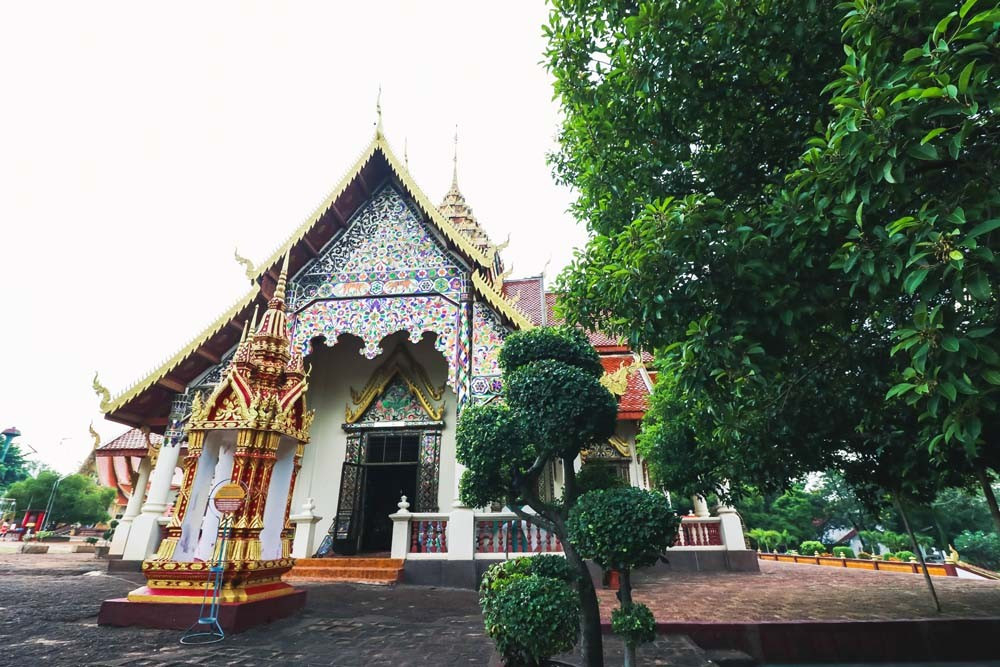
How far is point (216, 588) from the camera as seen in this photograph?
4.14 m

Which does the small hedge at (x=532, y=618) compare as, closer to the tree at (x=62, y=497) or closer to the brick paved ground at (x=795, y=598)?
the brick paved ground at (x=795, y=598)

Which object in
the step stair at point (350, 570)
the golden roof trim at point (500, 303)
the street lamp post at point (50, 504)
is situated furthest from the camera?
the street lamp post at point (50, 504)

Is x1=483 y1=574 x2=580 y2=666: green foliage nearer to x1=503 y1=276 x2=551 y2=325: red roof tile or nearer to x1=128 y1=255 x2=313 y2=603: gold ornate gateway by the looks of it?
x1=128 y1=255 x2=313 y2=603: gold ornate gateway

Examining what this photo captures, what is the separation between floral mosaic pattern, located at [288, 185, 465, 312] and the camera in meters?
8.64

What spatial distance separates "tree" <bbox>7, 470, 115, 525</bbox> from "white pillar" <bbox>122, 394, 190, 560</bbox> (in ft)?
73.6

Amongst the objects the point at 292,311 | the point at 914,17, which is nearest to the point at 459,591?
the point at 292,311

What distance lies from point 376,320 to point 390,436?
2.76 metres

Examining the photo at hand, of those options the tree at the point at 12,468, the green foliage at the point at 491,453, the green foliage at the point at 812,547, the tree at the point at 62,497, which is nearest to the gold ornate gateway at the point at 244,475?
the green foliage at the point at 491,453

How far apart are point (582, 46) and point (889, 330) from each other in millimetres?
3195

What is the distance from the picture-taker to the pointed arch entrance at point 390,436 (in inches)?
367

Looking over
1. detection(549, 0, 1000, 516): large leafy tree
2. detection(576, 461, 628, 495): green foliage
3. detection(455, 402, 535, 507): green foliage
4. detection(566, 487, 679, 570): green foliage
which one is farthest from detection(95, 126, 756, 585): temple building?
detection(566, 487, 679, 570): green foliage

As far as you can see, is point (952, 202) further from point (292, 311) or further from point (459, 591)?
point (292, 311)

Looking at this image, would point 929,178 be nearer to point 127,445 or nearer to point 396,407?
point 396,407

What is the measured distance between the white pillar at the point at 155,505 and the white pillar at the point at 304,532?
207 cm
